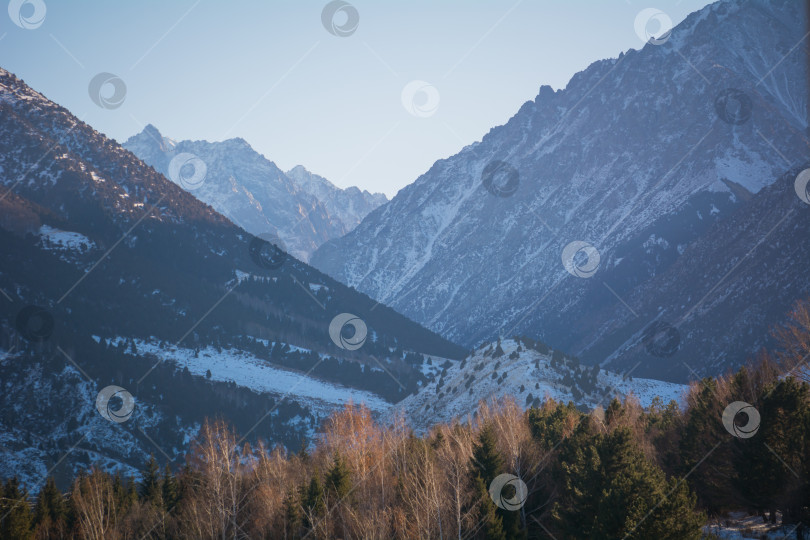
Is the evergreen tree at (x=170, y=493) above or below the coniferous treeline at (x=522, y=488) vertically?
above

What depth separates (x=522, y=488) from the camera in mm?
44625

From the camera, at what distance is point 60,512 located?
5631cm

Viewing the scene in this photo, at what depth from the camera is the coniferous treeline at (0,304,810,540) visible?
115 ft

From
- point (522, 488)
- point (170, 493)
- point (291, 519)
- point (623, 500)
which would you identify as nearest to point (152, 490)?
point (170, 493)

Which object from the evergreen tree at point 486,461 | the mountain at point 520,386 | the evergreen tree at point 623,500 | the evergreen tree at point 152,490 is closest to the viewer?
the evergreen tree at point 623,500

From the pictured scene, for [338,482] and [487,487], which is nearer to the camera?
[487,487]

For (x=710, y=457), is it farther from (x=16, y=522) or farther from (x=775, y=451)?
(x=16, y=522)

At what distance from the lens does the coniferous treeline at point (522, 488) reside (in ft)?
115

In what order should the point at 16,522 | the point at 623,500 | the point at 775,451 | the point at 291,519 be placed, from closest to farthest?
the point at 623,500 → the point at 775,451 → the point at 291,519 → the point at 16,522

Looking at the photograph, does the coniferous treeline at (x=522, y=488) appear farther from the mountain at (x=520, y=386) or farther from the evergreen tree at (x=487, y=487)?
the mountain at (x=520, y=386)

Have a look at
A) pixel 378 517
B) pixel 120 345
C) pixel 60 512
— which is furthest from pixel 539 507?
pixel 120 345

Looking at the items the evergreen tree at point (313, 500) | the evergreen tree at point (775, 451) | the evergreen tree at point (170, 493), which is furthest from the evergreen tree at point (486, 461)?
the evergreen tree at point (170, 493)

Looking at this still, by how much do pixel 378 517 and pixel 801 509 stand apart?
21.8 m

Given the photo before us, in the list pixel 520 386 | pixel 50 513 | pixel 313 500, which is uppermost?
pixel 520 386
